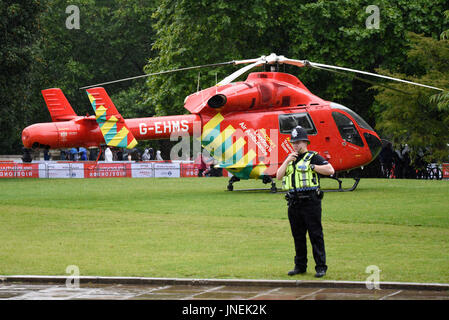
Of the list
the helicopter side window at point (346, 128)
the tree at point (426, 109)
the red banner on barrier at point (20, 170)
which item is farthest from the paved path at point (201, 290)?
the red banner on barrier at point (20, 170)

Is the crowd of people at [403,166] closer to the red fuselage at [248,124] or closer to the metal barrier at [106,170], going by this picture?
the metal barrier at [106,170]

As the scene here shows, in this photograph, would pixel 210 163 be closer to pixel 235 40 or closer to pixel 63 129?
pixel 235 40

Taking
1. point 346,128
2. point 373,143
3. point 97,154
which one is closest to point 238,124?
point 346,128

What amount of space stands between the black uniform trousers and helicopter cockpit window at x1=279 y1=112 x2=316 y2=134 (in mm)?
17698

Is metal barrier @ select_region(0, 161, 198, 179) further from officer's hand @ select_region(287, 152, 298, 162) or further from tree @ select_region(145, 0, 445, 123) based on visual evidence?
officer's hand @ select_region(287, 152, 298, 162)

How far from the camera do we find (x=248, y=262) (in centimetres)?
1320

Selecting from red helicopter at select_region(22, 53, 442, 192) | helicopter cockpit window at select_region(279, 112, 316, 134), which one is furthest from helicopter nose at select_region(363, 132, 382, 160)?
helicopter cockpit window at select_region(279, 112, 316, 134)

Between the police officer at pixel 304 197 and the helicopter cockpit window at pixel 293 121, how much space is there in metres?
17.6

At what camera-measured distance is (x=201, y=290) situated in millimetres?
10789

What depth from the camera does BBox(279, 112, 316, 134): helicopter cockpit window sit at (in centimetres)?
2978

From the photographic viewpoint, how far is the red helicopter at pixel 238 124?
96.8 feet

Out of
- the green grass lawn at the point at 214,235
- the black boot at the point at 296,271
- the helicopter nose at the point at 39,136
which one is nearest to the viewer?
the black boot at the point at 296,271
